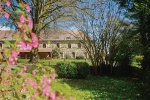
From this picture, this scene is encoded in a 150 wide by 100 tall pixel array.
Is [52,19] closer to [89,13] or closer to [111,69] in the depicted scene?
[89,13]

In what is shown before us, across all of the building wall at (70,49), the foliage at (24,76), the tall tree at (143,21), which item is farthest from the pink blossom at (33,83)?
the building wall at (70,49)

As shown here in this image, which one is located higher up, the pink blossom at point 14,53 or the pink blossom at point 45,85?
the pink blossom at point 14,53

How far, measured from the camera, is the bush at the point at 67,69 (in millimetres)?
24422

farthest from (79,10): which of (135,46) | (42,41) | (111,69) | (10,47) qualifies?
(42,41)

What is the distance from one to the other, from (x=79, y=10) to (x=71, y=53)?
58.2m

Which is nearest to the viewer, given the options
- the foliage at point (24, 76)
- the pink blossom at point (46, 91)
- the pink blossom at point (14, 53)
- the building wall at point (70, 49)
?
the pink blossom at point (46, 91)

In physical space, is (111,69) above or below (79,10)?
below

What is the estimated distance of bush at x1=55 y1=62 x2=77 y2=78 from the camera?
2442cm

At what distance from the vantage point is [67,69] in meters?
24.8

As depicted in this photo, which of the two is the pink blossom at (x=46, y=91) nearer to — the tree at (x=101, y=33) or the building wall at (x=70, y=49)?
the tree at (x=101, y=33)

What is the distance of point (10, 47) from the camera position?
5.48 meters

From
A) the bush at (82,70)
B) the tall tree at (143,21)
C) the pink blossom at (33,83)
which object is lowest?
the bush at (82,70)

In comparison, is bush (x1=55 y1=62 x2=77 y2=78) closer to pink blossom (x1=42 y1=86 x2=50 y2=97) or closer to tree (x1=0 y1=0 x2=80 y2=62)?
tree (x1=0 y1=0 x2=80 y2=62)

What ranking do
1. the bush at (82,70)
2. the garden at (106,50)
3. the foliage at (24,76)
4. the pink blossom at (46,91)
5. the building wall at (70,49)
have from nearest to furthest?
the pink blossom at (46,91), the foliage at (24,76), the garden at (106,50), the bush at (82,70), the building wall at (70,49)
